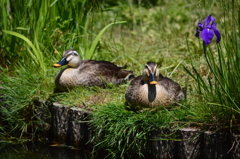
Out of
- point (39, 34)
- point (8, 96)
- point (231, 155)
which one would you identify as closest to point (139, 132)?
point (231, 155)

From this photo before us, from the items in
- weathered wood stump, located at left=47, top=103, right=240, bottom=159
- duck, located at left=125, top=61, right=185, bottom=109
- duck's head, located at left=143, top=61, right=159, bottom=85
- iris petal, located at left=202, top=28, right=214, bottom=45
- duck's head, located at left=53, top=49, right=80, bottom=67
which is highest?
iris petal, located at left=202, top=28, right=214, bottom=45

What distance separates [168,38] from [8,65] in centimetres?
304

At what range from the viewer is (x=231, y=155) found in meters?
3.74

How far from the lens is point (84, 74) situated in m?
Answer: 5.72

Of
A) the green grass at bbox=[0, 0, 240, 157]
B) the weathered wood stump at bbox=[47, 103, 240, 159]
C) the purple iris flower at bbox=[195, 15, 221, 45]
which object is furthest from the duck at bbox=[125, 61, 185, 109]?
the purple iris flower at bbox=[195, 15, 221, 45]

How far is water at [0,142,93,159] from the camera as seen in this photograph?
15.6ft

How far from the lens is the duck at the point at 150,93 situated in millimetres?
4461

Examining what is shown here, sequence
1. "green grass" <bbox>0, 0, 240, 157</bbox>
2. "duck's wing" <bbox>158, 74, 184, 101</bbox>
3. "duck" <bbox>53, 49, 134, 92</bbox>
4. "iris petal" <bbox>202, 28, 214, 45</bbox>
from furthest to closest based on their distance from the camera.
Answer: "duck" <bbox>53, 49, 134, 92</bbox> → "duck's wing" <bbox>158, 74, 184, 101</bbox> → "green grass" <bbox>0, 0, 240, 157</bbox> → "iris petal" <bbox>202, 28, 214, 45</bbox>

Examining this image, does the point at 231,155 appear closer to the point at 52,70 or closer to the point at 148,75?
the point at 148,75

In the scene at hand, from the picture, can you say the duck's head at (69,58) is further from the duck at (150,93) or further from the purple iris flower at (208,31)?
the purple iris flower at (208,31)

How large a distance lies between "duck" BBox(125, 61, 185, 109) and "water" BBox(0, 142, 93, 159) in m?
0.83

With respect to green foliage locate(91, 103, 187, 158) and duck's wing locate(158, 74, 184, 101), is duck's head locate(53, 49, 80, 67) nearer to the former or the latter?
green foliage locate(91, 103, 187, 158)

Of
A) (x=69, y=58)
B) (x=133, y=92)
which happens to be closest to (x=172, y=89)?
(x=133, y=92)

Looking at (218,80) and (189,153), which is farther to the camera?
(189,153)
